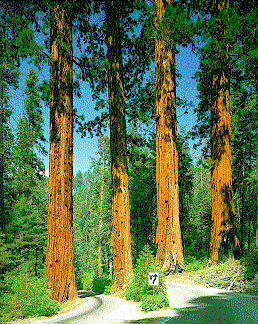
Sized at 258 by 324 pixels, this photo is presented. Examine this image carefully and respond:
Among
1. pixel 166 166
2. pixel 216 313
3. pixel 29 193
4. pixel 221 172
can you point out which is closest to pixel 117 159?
pixel 166 166

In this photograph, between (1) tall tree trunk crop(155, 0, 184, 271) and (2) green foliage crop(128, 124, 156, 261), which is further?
(2) green foliage crop(128, 124, 156, 261)

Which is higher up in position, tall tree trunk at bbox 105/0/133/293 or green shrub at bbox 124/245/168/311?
tall tree trunk at bbox 105/0/133/293

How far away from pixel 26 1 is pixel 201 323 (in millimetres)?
9547

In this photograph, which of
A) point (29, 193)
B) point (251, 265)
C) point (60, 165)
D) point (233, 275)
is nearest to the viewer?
point (60, 165)

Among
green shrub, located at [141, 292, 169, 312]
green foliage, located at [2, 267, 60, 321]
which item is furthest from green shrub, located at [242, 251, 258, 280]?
green foliage, located at [2, 267, 60, 321]

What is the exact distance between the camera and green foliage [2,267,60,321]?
5812mm

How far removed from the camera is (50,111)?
317 inches

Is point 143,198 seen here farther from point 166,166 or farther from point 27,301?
point 27,301

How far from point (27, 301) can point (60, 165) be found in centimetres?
358

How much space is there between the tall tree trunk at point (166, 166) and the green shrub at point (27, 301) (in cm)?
448

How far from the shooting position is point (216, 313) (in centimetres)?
475

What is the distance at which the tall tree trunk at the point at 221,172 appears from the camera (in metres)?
9.84

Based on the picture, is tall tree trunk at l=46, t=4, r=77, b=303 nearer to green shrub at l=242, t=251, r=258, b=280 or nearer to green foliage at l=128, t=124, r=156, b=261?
green shrub at l=242, t=251, r=258, b=280

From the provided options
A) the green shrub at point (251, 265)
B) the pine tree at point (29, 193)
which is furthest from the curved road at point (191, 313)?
the pine tree at point (29, 193)
